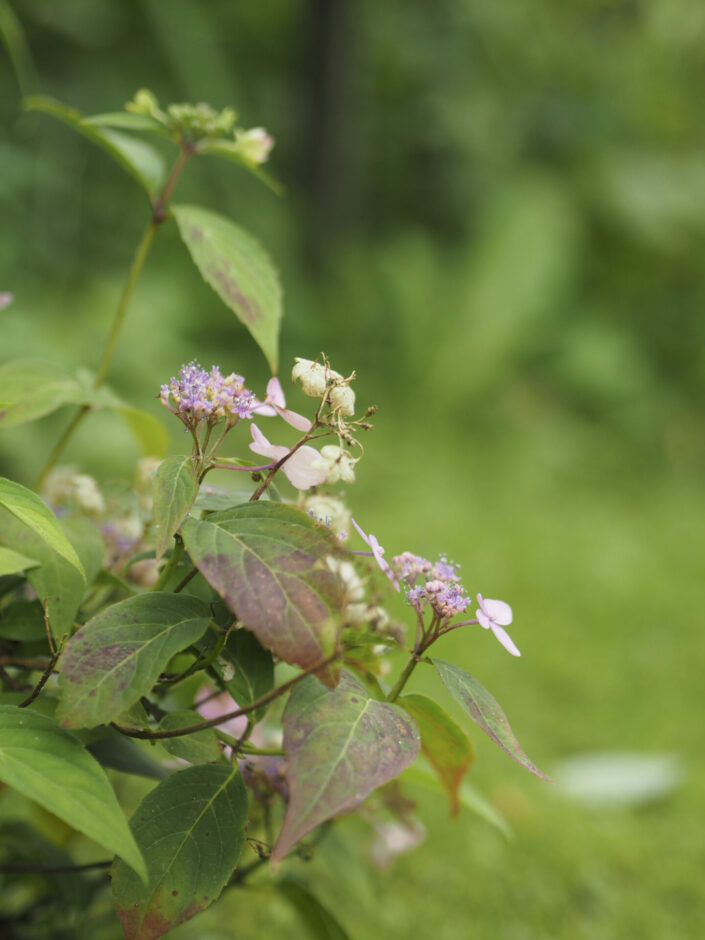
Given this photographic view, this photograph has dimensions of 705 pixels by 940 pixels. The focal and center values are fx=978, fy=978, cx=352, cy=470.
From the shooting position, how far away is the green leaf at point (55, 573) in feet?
1.56

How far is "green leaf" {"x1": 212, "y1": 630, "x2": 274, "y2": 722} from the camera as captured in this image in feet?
1.40

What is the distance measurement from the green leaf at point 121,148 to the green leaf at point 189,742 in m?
0.37

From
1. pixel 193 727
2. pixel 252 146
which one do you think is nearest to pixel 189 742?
pixel 193 727

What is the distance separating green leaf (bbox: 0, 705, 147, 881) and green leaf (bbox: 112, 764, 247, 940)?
6cm

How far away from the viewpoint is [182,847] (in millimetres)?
414

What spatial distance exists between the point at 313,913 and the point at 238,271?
1.28 feet

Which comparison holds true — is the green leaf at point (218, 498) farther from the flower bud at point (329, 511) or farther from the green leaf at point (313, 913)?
the green leaf at point (313, 913)

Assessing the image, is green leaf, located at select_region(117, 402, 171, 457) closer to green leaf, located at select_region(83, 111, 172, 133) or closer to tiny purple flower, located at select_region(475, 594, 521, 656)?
green leaf, located at select_region(83, 111, 172, 133)

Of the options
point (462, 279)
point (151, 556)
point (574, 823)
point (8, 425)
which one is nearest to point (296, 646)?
point (151, 556)

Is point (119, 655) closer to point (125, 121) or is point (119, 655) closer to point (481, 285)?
point (125, 121)

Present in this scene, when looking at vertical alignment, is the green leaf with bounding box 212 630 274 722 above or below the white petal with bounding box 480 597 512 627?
below

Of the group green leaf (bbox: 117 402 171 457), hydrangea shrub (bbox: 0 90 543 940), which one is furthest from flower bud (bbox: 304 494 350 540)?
green leaf (bbox: 117 402 171 457)

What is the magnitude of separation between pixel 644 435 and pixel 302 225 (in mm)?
1337

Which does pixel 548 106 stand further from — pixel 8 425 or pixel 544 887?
pixel 8 425
